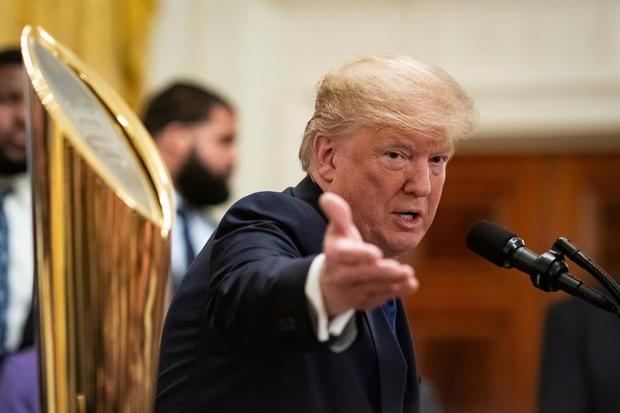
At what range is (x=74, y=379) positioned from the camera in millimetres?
1001

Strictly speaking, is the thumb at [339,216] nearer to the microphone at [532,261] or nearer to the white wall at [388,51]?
the microphone at [532,261]

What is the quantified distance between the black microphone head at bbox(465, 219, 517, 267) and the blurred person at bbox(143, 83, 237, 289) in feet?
6.03

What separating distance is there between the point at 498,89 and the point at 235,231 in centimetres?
325

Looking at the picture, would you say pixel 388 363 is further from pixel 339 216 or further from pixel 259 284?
pixel 339 216

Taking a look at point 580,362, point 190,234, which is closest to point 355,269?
point 580,362

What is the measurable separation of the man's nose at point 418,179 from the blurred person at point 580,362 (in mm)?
1410

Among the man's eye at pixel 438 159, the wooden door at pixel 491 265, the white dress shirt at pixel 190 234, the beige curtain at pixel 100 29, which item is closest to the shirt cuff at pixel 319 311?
the man's eye at pixel 438 159

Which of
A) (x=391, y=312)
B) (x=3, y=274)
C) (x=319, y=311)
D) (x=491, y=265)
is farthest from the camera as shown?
(x=491, y=265)

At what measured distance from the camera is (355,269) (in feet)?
3.34

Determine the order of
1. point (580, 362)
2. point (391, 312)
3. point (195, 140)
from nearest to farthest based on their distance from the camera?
point (391, 312) → point (580, 362) → point (195, 140)

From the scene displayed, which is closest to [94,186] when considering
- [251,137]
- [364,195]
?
[364,195]

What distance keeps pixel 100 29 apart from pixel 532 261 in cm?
302

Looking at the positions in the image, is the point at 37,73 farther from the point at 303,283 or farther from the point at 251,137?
the point at 251,137

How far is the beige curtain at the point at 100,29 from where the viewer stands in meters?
4.18
